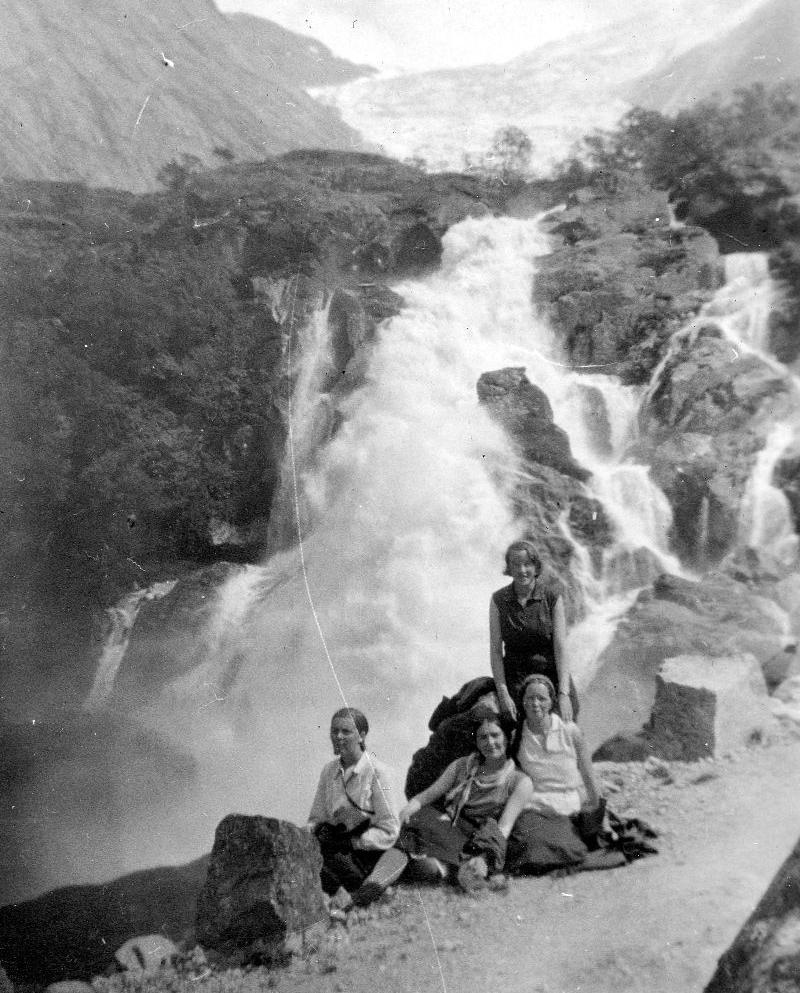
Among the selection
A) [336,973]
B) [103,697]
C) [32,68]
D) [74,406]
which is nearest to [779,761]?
[336,973]

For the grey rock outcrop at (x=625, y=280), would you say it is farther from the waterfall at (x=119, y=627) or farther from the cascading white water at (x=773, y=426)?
the waterfall at (x=119, y=627)

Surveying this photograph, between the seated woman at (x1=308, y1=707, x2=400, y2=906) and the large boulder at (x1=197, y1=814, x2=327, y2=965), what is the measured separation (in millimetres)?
98

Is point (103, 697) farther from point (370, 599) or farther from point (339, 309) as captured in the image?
point (339, 309)

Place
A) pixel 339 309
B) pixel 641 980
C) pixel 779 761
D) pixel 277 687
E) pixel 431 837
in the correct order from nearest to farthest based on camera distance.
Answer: pixel 641 980, pixel 431 837, pixel 779 761, pixel 277 687, pixel 339 309

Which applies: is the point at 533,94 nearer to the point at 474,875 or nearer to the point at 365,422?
the point at 365,422

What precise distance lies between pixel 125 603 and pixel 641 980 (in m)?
2.88

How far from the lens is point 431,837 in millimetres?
3176

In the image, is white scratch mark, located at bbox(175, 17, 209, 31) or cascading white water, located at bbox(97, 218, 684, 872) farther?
white scratch mark, located at bbox(175, 17, 209, 31)

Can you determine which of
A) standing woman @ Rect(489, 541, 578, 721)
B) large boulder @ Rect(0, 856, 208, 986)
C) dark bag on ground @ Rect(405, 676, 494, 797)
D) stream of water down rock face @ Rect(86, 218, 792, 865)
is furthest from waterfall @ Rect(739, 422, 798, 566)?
large boulder @ Rect(0, 856, 208, 986)

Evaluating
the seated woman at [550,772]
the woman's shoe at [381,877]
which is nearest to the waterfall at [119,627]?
the woman's shoe at [381,877]

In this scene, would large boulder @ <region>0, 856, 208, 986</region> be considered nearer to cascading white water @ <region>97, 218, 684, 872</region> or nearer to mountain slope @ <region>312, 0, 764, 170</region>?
cascading white water @ <region>97, 218, 684, 872</region>

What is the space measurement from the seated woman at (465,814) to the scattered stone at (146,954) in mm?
732

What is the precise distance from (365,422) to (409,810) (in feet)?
6.87

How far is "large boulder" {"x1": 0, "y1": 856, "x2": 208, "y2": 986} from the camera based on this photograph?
3434mm
